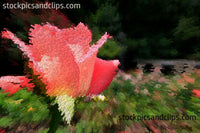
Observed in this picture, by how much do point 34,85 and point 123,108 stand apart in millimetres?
285

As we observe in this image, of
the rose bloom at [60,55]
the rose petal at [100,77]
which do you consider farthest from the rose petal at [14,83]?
the rose petal at [100,77]

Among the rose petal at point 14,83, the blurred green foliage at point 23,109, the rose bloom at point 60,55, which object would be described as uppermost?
the rose bloom at point 60,55

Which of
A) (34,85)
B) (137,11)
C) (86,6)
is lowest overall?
(34,85)

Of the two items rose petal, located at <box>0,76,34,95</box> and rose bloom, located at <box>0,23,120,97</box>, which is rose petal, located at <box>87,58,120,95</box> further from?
rose petal, located at <box>0,76,34,95</box>

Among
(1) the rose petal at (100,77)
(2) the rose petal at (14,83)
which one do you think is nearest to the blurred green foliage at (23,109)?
(2) the rose petal at (14,83)

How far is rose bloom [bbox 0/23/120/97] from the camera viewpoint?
10.1 inches

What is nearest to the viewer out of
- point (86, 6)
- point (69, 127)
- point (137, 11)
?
point (69, 127)

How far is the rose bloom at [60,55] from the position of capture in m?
0.26

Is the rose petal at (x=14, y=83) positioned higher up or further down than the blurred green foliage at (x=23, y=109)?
higher up

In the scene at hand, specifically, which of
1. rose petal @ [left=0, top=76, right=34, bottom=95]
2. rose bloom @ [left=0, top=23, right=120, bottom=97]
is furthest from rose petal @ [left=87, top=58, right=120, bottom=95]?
rose petal @ [left=0, top=76, right=34, bottom=95]

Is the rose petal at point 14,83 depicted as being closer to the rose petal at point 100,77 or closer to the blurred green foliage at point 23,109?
the blurred green foliage at point 23,109

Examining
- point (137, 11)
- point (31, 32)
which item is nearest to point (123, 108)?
point (31, 32)

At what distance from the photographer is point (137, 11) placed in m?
0.62

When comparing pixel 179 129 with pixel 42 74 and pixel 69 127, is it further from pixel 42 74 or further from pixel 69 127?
pixel 42 74
